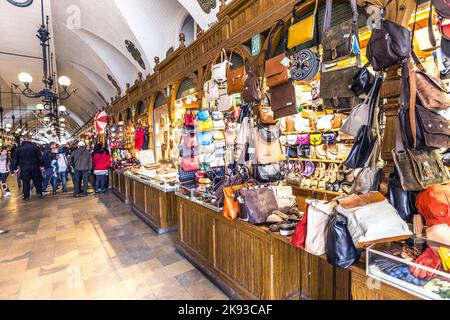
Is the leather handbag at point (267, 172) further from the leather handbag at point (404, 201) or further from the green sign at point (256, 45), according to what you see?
the green sign at point (256, 45)

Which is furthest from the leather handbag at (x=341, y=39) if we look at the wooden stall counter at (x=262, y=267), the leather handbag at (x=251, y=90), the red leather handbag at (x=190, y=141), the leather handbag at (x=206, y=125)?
the red leather handbag at (x=190, y=141)

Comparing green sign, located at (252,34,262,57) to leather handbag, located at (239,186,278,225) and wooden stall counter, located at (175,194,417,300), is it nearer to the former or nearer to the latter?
leather handbag, located at (239,186,278,225)

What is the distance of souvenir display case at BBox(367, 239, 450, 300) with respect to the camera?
1157 millimetres

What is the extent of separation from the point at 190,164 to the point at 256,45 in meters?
1.87

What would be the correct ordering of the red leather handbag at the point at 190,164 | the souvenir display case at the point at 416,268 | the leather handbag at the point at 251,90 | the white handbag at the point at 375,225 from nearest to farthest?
the souvenir display case at the point at 416,268 → the white handbag at the point at 375,225 → the leather handbag at the point at 251,90 → the red leather handbag at the point at 190,164

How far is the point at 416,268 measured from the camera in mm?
1237

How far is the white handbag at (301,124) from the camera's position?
460 centimetres

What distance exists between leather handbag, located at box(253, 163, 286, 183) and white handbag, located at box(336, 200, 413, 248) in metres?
1.09

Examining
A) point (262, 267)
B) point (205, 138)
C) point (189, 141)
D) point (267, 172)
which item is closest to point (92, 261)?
point (189, 141)

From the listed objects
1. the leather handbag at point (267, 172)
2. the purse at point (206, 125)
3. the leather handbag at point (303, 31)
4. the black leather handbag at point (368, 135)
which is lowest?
the leather handbag at point (267, 172)

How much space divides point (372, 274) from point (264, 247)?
0.92m

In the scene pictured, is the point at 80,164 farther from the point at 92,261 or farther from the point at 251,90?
the point at 251,90

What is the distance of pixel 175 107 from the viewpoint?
6.04 m
